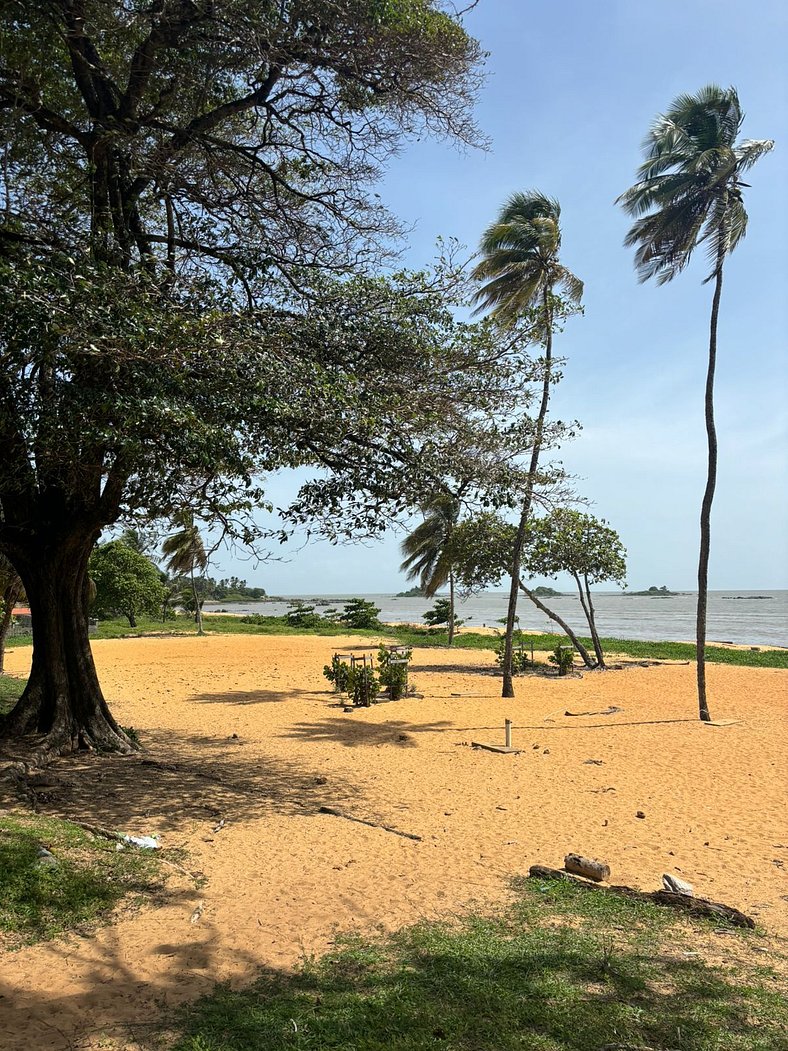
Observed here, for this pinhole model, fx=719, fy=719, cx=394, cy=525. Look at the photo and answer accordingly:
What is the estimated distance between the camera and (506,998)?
3623mm

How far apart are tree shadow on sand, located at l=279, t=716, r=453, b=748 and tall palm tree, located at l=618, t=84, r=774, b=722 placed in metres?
5.71

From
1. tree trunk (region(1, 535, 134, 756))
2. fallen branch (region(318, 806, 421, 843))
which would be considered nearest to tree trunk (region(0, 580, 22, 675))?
tree trunk (region(1, 535, 134, 756))

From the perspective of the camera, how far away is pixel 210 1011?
3.52m

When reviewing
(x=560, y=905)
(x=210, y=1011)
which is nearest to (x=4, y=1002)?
(x=210, y=1011)

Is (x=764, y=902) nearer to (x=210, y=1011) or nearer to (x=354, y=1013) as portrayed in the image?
(x=354, y=1013)

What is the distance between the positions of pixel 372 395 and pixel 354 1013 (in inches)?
199

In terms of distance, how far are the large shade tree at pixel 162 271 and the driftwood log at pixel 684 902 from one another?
4.21 m

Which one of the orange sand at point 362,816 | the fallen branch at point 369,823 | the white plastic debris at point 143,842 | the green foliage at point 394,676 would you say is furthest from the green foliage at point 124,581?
the white plastic debris at point 143,842

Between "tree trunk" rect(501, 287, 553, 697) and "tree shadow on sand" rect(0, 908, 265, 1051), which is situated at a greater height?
"tree trunk" rect(501, 287, 553, 697)

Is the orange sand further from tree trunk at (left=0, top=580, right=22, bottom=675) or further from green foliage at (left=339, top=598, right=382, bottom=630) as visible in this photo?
green foliage at (left=339, top=598, right=382, bottom=630)

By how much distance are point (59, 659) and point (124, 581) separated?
3091cm

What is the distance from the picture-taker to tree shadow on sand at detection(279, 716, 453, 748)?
11.8 m

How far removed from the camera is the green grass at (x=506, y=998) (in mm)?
3236

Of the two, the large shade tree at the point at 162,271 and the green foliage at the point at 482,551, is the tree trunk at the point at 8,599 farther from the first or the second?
the green foliage at the point at 482,551
